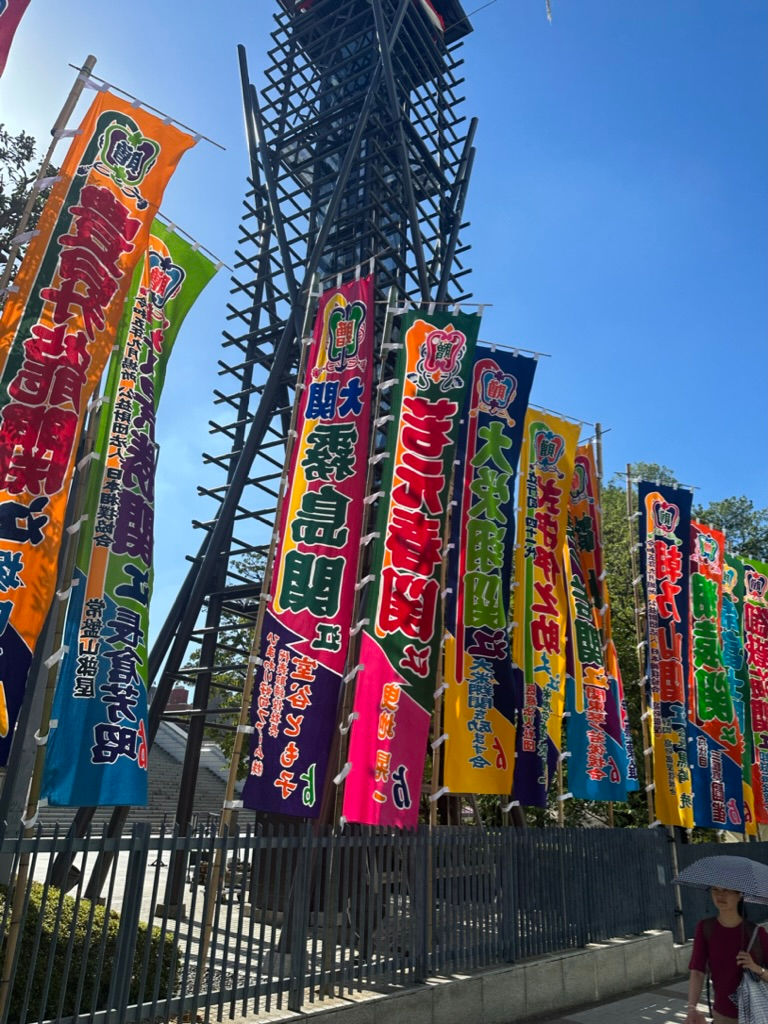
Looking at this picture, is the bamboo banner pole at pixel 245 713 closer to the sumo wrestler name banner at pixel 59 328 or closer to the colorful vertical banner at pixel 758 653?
the sumo wrestler name banner at pixel 59 328

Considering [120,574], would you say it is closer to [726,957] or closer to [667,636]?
Answer: [726,957]

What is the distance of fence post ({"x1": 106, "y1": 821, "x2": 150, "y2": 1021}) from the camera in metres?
6.03

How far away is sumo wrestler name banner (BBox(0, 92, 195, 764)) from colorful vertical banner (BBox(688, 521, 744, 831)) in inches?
475

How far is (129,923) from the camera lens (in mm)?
6219

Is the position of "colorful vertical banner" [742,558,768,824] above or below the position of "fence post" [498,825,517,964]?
above

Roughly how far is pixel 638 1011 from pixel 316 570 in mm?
6939

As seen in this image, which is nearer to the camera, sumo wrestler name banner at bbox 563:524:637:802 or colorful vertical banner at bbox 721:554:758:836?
sumo wrestler name banner at bbox 563:524:637:802

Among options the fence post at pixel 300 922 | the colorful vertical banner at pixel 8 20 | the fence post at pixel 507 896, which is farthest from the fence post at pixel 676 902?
the colorful vertical banner at pixel 8 20

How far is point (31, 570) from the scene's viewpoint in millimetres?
6766

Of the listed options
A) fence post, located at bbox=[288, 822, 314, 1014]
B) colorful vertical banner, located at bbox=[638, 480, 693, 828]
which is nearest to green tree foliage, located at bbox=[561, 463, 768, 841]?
colorful vertical banner, located at bbox=[638, 480, 693, 828]

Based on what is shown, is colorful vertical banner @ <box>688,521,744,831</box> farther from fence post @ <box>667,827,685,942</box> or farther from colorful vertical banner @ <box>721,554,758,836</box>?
fence post @ <box>667,827,685,942</box>

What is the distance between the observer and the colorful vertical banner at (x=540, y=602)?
37.0 ft

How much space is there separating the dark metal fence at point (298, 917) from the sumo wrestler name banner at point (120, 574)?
0.71m

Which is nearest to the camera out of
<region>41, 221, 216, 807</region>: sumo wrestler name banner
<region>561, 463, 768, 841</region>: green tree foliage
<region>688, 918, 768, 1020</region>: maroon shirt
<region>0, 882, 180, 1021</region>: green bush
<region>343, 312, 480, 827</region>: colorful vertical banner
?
<region>688, 918, 768, 1020</region>: maroon shirt
